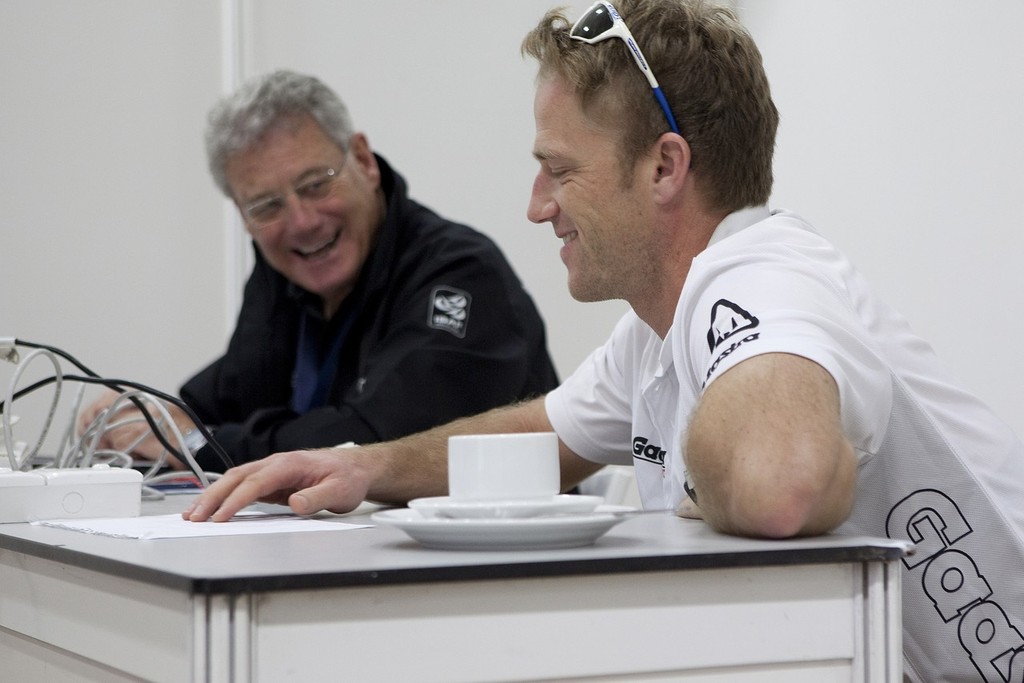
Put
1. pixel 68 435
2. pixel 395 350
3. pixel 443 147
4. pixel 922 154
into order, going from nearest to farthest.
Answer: pixel 68 435 → pixel 395 350 → pixel 922 154 → pixel 443 147

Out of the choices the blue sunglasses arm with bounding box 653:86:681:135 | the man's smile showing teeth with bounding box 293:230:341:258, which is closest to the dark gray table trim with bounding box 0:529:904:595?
the blue sunglasses arm with bounding box 653:86:681:135

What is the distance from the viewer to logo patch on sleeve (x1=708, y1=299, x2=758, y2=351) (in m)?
1.05

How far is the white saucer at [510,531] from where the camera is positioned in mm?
809

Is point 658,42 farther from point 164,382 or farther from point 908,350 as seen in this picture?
point 164,382

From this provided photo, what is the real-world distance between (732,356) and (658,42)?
56 cm

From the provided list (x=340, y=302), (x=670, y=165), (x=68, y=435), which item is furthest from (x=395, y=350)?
(x=670, y=165)

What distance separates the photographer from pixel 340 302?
260 cm

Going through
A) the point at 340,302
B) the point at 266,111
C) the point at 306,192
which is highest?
the point at 266,111

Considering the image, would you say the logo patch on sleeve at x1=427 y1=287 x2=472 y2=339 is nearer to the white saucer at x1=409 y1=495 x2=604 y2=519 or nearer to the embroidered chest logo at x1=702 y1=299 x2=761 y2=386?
the embroidered chest logo at x1=702 y1=299 x2=761 y2=386

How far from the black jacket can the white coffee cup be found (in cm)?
126

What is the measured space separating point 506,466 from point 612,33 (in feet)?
2.47

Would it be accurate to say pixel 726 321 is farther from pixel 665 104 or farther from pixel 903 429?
pixel 665 104

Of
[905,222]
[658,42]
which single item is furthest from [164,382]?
[658,42]

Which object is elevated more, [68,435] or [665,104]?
[665,104]
